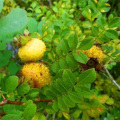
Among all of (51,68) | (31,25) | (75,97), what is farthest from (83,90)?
(31,25)

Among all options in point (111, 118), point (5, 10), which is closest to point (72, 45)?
point (111, 118)

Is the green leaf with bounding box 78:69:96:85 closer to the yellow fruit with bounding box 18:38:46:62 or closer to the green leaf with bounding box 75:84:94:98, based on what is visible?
the green leaf with bounding box 75:84:94:98

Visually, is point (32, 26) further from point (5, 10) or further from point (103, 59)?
point (5, 10)

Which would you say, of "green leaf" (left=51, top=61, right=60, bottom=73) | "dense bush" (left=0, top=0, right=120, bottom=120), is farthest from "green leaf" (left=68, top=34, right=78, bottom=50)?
"green leaf" (left=51, top=61, right=60, bottom=73)

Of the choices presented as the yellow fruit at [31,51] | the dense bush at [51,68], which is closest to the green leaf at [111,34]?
the dense bush at [51,68]

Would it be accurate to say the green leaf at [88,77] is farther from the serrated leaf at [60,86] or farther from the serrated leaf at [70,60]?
the serrated leaf at [70,60]

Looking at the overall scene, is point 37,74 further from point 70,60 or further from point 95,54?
point 95,54
